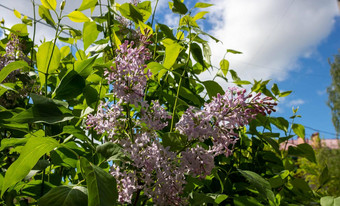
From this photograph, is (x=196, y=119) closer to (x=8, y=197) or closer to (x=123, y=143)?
(x=123, y=143)

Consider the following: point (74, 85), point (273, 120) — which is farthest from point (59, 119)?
point (273, 120)

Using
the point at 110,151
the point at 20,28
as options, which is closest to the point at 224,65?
the point at 110,151

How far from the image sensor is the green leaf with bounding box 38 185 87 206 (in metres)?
0.52

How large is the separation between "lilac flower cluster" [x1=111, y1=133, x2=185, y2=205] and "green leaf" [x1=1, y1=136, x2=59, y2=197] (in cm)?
13

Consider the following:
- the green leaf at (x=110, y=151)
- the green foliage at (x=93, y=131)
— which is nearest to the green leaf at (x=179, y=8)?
the green foliage at (x=93, y=131)

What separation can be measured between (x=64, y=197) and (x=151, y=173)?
0.16 metres

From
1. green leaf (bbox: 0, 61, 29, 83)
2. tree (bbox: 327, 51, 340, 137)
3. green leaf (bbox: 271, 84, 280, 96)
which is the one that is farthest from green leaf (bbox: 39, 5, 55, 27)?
tree (bbox: 327, 51, 340, 137)

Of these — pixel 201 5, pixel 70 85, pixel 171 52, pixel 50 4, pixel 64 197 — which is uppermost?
pixel 201 5

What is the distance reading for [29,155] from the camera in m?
0.56

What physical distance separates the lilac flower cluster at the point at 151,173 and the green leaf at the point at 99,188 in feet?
0.32

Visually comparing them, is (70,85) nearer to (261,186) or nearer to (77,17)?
(77,17)

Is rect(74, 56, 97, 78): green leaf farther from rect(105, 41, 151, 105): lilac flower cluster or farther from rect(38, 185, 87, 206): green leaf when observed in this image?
rect(38, 185, 87, 206): green leaf

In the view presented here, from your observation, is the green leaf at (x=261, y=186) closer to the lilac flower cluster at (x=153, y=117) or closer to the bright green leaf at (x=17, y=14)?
the lilac flower cluster at (x=153, y=117)

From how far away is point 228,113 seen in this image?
620mm
